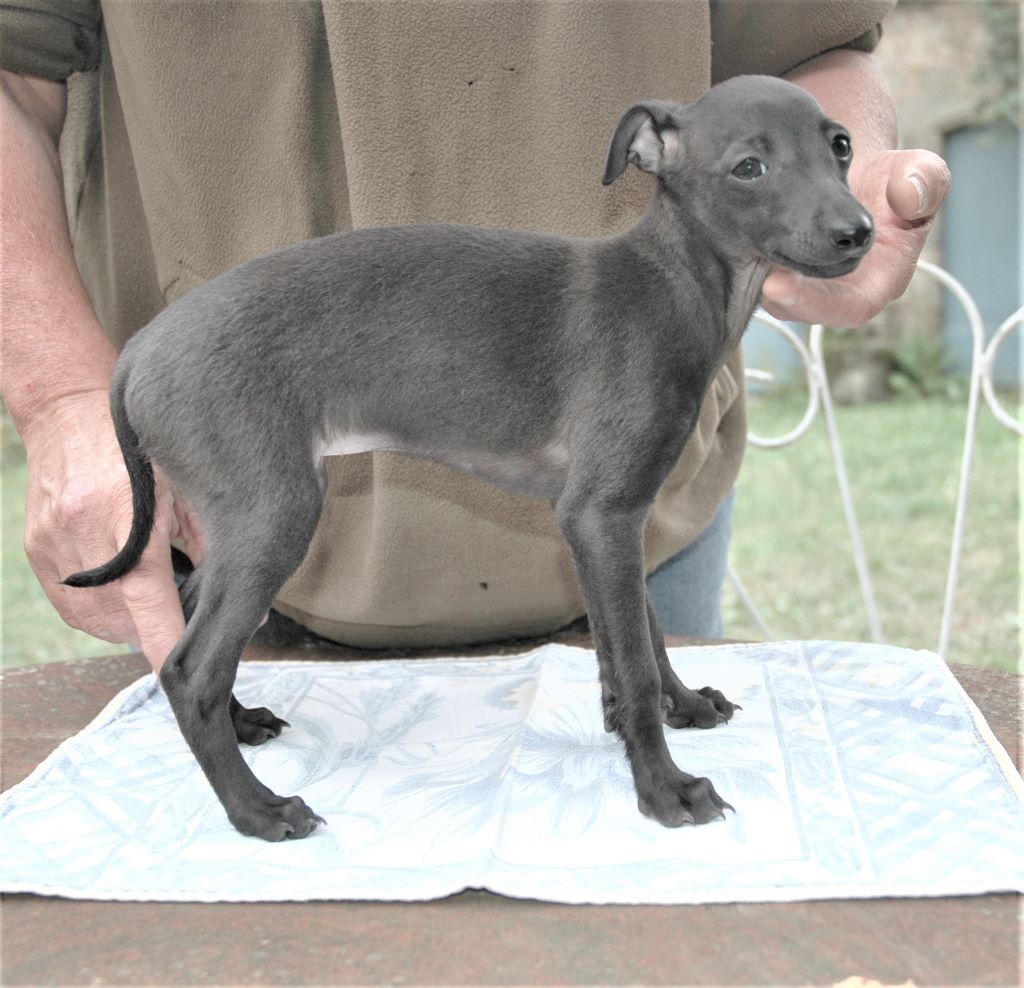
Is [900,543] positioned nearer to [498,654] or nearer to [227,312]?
[498,654]

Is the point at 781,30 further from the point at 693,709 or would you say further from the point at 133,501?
the point at 133,501

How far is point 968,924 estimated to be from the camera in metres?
1.30

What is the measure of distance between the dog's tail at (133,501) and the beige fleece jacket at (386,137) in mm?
626

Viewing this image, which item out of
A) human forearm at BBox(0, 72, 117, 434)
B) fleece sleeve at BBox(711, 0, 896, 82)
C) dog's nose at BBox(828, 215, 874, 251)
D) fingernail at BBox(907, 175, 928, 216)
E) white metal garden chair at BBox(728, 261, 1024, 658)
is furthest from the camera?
white metal garden chair at BBox(728, 261, 1024, 658)

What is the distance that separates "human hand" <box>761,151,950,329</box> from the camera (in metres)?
1.75

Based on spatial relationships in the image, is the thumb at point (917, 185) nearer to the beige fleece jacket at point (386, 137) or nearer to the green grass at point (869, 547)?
the beige fleece jacket at point (386, 137)

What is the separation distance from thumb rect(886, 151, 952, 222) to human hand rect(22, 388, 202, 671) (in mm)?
1190

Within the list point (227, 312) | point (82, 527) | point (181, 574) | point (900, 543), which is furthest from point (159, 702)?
point (900, 543)

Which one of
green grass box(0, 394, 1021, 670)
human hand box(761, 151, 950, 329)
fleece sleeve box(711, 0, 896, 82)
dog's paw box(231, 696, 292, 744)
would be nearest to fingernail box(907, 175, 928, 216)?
human hand box(761, 151, 950, 329)

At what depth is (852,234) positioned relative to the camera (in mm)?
1391

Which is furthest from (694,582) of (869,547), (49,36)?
(869,547)

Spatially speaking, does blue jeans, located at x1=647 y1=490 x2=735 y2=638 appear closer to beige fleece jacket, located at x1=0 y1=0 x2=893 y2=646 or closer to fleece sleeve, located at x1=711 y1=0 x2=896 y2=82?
beige fleece jacket, located at x1=0 y1=0 x2=893 y2=646

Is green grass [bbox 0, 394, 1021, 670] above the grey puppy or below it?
below

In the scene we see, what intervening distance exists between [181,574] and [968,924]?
5.02 ft
